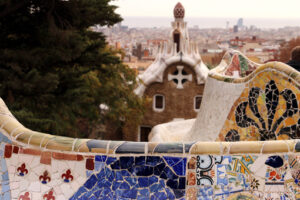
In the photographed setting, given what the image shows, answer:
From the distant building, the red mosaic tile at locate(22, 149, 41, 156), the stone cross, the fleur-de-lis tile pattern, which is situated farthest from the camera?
the stone cross

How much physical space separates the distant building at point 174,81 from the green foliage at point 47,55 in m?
6.84

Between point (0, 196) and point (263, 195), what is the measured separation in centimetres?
157

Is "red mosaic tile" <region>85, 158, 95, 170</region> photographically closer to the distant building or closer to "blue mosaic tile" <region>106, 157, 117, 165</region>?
"blue mosaic tile" <region>106, 157, 117, 165</region>

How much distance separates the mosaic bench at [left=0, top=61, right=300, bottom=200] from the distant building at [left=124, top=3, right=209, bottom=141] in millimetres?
13155

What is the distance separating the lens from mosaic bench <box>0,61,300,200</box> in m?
2.50

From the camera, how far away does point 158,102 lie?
54.9 ft

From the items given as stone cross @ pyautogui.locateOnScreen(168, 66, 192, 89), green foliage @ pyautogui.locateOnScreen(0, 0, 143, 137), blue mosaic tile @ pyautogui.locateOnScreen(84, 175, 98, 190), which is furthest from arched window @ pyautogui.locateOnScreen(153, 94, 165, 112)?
blue mosaic tile @ pyautogui.locateOnScreen(84, 175, 98, 190)

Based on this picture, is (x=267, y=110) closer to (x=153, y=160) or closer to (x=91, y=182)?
(x=153, y=160)

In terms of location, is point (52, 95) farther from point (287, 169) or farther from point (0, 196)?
point (287, 169)

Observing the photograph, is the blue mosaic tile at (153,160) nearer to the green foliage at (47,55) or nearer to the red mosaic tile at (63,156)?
the red mosaic tile at (63,156)

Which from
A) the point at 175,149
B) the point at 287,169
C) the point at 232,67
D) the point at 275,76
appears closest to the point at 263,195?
the point at 287,169

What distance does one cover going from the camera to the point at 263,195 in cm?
250

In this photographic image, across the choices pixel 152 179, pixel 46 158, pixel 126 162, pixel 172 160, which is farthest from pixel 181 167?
pixel 46 158

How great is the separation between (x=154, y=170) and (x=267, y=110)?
118 inches
